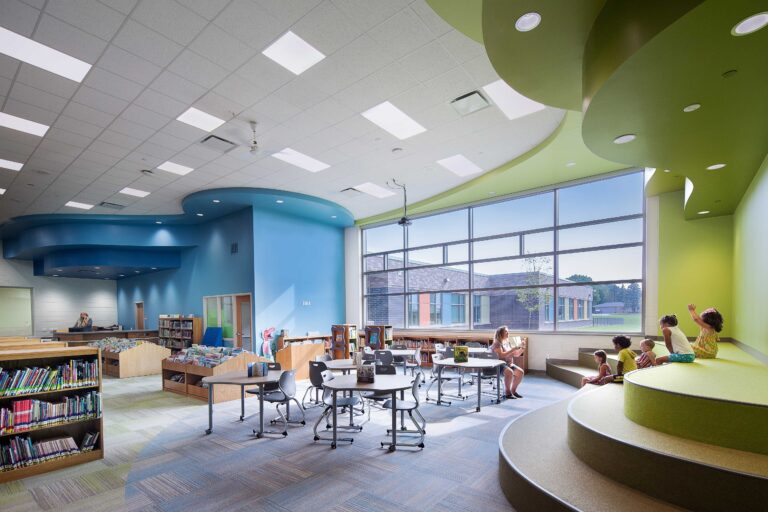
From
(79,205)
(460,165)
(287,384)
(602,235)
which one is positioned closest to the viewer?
(287,384)

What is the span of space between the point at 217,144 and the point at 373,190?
4.29m

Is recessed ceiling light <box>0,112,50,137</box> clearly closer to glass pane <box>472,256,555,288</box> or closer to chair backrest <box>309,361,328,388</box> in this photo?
chair backrest <box>309,361,328,388</box>

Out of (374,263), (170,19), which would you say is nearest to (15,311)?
(374,263)

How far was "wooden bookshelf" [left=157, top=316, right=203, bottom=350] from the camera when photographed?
12.9 meters

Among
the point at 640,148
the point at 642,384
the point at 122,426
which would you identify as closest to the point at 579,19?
the point at 640,148

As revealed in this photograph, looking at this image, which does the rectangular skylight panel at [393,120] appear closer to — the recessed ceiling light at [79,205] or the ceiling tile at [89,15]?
the ceiling tile at [89,15]

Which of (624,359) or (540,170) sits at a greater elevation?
(540,170)

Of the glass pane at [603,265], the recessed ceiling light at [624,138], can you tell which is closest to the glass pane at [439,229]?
the glass pane at [603,265]

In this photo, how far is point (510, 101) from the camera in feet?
19.2

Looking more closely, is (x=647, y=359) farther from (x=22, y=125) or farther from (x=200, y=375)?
(x=22, y=125)

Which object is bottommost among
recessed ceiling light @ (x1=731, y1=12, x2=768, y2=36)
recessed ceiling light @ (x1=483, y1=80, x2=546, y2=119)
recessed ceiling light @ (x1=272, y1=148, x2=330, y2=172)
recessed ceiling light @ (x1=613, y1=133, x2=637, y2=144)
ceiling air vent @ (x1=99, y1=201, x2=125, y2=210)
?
recessed ceiling light @ (x1=613, y1=133, x2=637, y2=144)

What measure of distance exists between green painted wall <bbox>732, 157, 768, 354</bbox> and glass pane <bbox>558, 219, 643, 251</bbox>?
1.91m

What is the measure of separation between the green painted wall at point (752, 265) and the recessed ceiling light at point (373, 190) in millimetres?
7106

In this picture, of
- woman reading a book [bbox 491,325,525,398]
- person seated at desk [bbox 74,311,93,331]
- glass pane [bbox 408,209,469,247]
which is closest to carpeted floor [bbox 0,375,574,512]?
woman reading a book [bbox 491,325,525,398]
